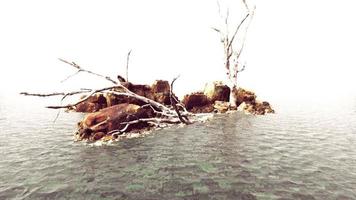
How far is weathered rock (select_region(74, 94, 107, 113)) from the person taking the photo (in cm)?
3762

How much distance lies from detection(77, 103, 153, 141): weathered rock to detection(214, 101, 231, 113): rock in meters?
15.2

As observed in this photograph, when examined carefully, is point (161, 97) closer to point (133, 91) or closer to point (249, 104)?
point (133, 91)

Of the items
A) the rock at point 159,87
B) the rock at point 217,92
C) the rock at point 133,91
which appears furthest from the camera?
the rock at point 217,92

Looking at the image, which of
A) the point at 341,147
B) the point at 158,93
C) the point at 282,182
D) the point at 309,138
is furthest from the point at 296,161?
the point at 158,93

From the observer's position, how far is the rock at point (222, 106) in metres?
36.6

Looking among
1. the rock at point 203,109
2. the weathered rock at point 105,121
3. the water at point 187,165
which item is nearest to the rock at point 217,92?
the rock at point 203,109

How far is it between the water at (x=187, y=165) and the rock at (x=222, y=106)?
1174cm

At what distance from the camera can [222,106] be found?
122ft

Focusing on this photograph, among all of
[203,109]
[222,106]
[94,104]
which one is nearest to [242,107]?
[222,106]

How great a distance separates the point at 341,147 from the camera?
18.8m

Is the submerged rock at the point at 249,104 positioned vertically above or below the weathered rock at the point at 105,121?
above

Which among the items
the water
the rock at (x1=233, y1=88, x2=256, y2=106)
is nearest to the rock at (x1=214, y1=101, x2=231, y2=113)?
the rock at (x1=233, y1=88, x2=256, y2=106)

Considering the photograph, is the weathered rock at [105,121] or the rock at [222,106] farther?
the rock at [222,106]

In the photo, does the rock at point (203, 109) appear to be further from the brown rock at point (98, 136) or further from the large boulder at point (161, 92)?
the brown rock at point (98, 136)
